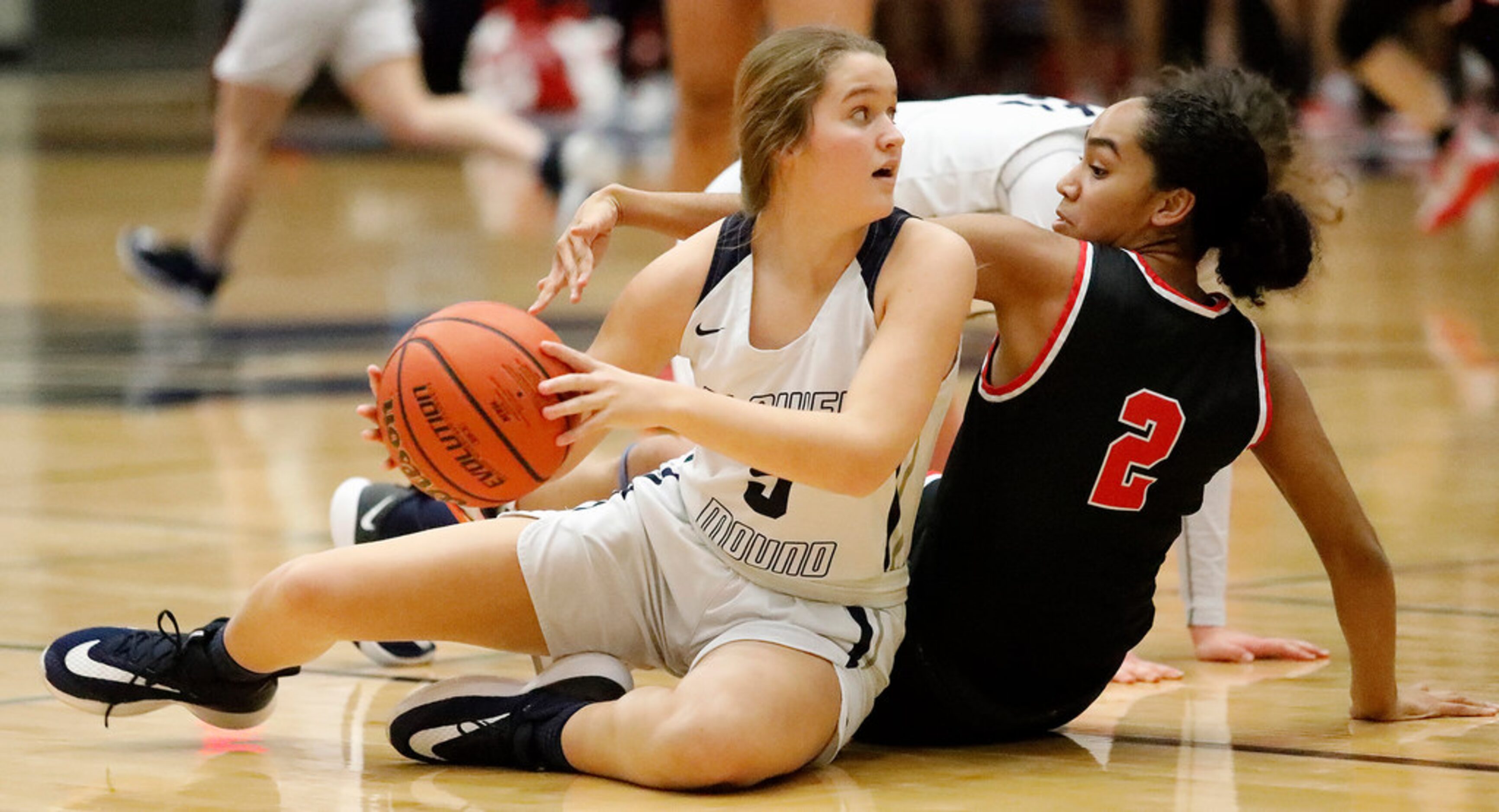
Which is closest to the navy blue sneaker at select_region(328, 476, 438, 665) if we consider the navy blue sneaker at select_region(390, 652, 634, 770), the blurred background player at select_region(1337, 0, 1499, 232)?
the navy blue sneaker at select_region(390, 652, 634, 770)

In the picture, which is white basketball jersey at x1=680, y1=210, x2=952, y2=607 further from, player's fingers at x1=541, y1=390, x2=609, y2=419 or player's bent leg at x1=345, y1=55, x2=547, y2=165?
player's bent leg at x1=345, y1=55, x2=547, y2=165

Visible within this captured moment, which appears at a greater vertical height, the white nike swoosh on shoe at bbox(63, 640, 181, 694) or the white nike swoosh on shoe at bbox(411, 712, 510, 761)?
the white nike swoosh on shoe at bbox(63, 640, 181, 694)

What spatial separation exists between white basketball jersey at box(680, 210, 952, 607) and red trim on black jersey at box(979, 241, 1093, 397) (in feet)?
0.37

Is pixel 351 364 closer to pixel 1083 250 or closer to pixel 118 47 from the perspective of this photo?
pixel 1083 250

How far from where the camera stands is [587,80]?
57.6 ft

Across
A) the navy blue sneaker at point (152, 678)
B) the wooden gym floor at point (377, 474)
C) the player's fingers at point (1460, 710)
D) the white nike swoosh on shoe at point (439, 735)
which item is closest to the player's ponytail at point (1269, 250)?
the wooden gym floor at point (377, 474)

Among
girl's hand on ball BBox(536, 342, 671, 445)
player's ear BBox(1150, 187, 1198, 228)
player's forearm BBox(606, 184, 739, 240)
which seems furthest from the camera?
player's forearm BBox(606, 184, 739, 240)

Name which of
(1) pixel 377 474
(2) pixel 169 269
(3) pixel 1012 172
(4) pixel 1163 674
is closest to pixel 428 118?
(2) pixel 169 269

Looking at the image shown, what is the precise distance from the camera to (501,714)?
8.38 ft

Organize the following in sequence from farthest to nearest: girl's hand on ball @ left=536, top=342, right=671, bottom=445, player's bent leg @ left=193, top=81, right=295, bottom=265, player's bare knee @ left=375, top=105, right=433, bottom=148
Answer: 1. player's bare knee @ left=375, top=105, right=433, bottom=148
2. player's bent leg @ left=193, top=81, right=295, bottom=265
3. girl's hand on ball @ left=536, top=342, right=671, bottom=445

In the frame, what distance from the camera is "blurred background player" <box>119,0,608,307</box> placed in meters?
7.13

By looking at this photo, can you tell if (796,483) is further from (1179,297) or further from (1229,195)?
(1229,195)

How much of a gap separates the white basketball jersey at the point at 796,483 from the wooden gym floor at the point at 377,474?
24cm

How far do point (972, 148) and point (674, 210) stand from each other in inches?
26.9
